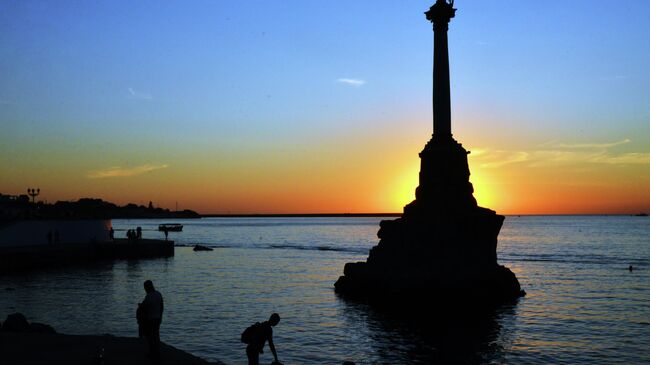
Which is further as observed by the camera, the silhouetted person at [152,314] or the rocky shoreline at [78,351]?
the rocky shoreline at [78,351]

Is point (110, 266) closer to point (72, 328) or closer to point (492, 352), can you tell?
point (72, 328)

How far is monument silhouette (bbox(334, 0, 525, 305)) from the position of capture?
31.1 m

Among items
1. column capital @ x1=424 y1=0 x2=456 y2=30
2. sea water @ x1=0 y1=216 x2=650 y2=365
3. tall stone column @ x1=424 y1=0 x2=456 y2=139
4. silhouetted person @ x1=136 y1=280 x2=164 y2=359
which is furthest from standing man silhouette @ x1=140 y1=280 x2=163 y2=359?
column capital @ x1=424 y1=0 x2=456 y2=30

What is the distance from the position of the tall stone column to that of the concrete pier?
32.9 m

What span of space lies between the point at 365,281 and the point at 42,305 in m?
17.1

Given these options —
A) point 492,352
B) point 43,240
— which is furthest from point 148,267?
point 492,352

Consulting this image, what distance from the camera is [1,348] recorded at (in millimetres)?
14445

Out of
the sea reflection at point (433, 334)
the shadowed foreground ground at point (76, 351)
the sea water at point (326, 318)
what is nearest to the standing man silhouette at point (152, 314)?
the shadowed foreground ground at point (76, 351)

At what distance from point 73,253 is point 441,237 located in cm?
3539

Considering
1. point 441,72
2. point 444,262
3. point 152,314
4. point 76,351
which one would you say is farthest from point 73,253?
point 152,314

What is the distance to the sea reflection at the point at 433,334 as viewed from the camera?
20125 mm

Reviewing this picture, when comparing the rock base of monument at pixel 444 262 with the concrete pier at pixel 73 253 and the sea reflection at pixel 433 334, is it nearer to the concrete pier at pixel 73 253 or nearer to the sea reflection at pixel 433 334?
the sea reflection at pixel 433 334

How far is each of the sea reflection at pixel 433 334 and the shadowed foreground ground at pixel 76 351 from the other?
7.42m

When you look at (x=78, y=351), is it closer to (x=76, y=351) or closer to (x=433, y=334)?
(x=76, y=351)
